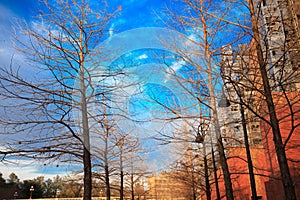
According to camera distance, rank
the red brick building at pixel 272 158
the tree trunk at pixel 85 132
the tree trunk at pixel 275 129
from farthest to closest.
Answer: the red brick building at pixel 272 158 → the tree trunk at pixel 85 132 → the tree trunk at pixel 275 129

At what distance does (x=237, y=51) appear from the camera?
21.4 feet

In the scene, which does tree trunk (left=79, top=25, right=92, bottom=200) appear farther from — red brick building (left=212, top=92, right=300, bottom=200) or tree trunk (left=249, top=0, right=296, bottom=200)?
red brick building (left=212, top=92, right=300, bottom=200)

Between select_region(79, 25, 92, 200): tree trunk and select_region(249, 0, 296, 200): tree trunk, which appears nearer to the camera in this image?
select_region(249, 0, 296, 200): tree trunk

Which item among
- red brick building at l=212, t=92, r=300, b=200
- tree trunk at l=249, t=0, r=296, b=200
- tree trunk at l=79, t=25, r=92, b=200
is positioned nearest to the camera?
tree trunk at l=249, t=0, r=296, b=200

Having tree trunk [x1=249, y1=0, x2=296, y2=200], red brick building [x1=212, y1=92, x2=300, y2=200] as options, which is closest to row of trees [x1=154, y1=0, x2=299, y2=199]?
tree trunk [x1=249, y1=0, x2=296, y2=200]

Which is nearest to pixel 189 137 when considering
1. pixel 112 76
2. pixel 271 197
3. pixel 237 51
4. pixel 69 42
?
pixel 237 51

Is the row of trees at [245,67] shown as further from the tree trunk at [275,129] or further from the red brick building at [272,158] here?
the red brick building at [272,158]

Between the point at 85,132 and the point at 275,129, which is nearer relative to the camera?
the point at 275,129

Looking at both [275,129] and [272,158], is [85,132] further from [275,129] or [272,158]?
[272,158]

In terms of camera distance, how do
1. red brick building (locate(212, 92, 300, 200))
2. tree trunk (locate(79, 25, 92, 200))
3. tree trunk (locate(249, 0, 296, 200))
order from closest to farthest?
tree trunk (locate(249, 0, 296, 200)) → tree trunk (locate(79, 25, 92, 200)) → red brick building (locate(212, 92, 300, 200))

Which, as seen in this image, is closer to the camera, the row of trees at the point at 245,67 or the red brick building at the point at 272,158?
the row of trees at the point at 245,67

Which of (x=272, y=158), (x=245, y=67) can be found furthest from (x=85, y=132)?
(x=272, y=158)

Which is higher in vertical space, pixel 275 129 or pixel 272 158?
pixel 272 158

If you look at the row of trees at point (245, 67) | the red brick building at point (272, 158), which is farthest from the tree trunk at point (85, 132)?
the red brick building at point (272, 158)
